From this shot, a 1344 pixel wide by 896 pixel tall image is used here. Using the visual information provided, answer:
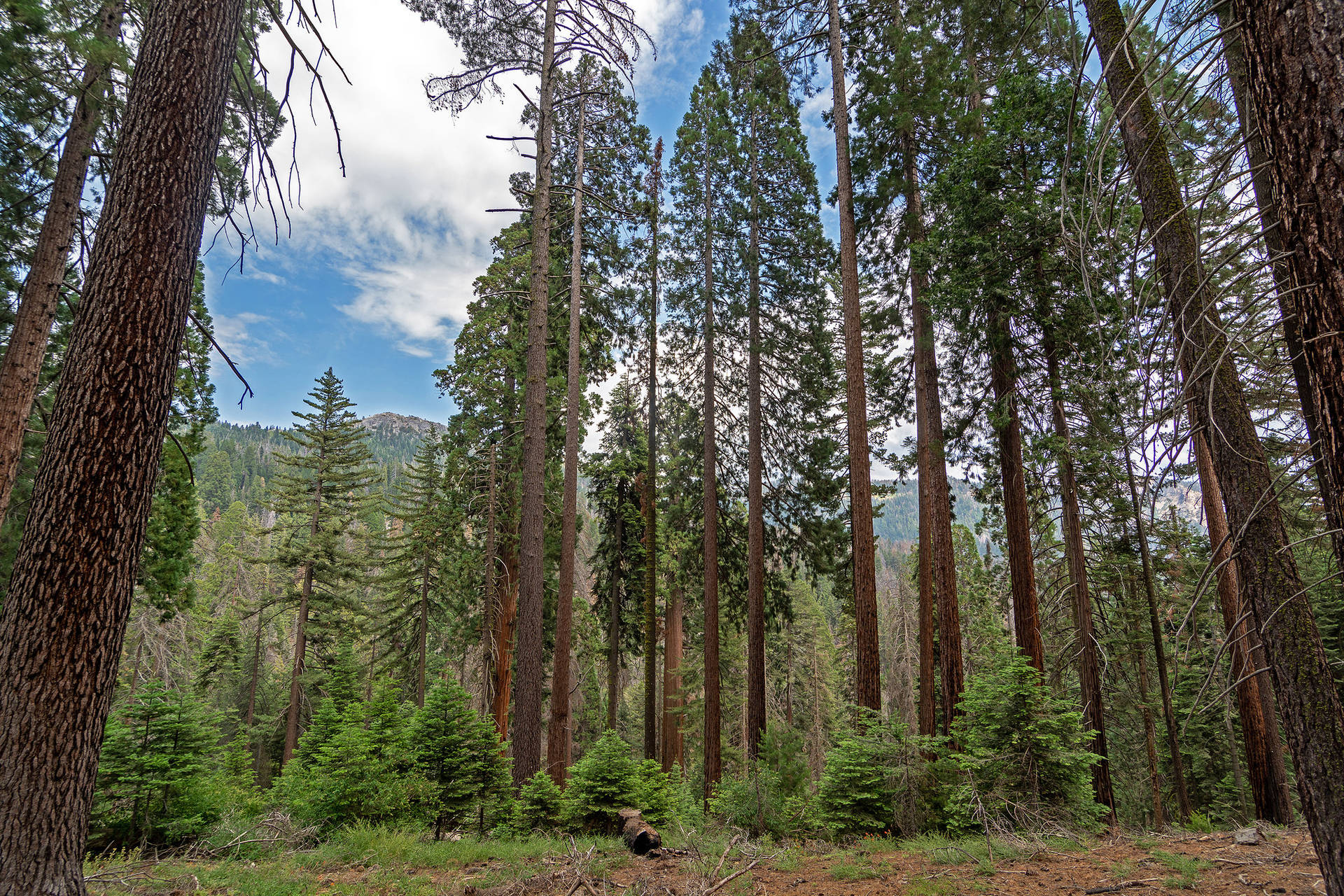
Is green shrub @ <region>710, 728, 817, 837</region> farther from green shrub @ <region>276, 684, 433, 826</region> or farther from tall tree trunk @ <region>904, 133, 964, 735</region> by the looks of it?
green shrub @ <region>276, 684, 433, 826</region>

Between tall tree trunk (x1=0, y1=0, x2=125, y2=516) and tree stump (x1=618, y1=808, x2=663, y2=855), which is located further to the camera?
tall tree trunk (x1=0, y1=0, x2=125, y2=516)

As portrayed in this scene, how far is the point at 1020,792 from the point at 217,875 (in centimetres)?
844

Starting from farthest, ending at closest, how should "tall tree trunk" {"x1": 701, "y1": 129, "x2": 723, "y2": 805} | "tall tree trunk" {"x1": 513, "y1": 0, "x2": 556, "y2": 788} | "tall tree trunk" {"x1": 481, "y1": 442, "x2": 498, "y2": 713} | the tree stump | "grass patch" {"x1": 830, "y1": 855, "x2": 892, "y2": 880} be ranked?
"tall tree trunk" {"x1": 481, "y1": 442, "x2": 498, "y2": 713} → "tall tree trunk" {"x1": 701, "y1": 129, "x2": 723, "y2": 805} → "tall tree trunk" {"x1": 513, "y1": 0, "x2": 556, "y2": 788} → the tree stump → "grass patch" {"x1": 830, "y1": 855, "x2": 892, "y2": 880}

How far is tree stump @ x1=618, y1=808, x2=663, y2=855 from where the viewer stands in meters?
6.65

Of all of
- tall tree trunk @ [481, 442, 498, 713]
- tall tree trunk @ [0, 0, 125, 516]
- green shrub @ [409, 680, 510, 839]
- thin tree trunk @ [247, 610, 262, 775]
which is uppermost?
tall tree trunk @ [0, 0, 125, 516]

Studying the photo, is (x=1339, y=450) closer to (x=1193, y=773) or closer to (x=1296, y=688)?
(x=1296, y=688)

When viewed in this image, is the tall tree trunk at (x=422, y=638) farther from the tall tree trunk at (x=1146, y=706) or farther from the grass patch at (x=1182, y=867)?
the tall tree trunk at (x=1146, y=706)

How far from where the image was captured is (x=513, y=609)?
1430 cm

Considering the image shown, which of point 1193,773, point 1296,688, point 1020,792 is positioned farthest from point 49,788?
point 1193,773

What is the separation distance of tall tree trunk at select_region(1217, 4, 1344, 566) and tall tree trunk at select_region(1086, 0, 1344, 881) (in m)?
0.07

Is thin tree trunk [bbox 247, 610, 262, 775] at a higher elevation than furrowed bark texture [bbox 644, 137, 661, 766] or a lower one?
lower

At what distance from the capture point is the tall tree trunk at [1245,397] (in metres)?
1.98

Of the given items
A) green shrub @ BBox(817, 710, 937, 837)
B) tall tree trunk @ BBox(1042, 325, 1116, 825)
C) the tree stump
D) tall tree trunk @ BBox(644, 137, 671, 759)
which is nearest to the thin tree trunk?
tall tree trunk @ BBox(644, 137, 671, 759)

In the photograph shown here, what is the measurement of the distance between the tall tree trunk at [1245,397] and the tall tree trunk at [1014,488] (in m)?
5.60
